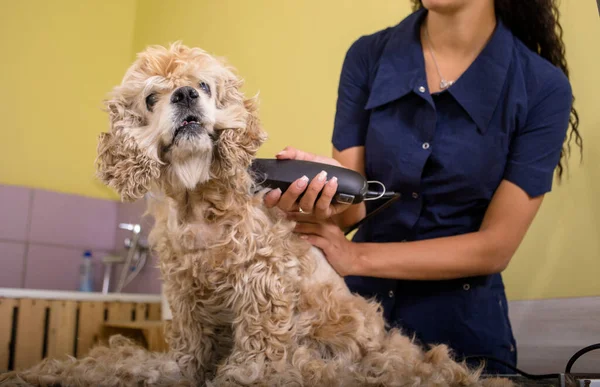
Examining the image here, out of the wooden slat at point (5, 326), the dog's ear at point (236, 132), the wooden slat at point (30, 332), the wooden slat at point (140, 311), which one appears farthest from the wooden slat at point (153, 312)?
the dog's ear at point (236, 132)

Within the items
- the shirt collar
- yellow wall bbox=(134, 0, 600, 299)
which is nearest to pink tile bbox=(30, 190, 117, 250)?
yellow wall bbox=(134, 0, 600, 299)

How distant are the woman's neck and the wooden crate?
1327 millimetres

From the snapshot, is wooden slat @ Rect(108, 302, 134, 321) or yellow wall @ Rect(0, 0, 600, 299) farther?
wooden slat @ Rect(108, 302, 134, 321)

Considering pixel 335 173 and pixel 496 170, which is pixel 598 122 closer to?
pixel 496 170

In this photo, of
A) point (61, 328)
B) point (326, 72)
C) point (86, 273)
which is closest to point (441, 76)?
point (326, 72)

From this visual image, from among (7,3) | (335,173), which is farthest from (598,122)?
(7,3)

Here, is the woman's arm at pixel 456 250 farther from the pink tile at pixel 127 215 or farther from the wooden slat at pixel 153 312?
the pink tile at pixel 127 215

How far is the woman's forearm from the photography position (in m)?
0.94

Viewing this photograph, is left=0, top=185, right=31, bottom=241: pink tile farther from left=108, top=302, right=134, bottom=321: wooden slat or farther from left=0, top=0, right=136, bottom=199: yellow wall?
left=108, top=302, right=134, bottom=321: wooden slat

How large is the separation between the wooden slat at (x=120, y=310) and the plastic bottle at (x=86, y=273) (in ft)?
1.14

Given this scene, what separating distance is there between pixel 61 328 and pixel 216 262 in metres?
1.61

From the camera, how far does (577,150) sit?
1.21 metres

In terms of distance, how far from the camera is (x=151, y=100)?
2.47 feet

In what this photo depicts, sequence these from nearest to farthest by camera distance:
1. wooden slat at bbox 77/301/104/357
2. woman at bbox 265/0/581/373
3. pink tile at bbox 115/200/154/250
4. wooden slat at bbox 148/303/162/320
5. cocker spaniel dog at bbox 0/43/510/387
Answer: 1. cocker spaniel dog at bbox 0/43/510/387
2. woman at bbox 265/0/581/373
3. wooden slat at bbox 77/301/104/357
4. wooden slat at bbox 148/303/162/320
5. pink tile at bbox 115/200/154/250
